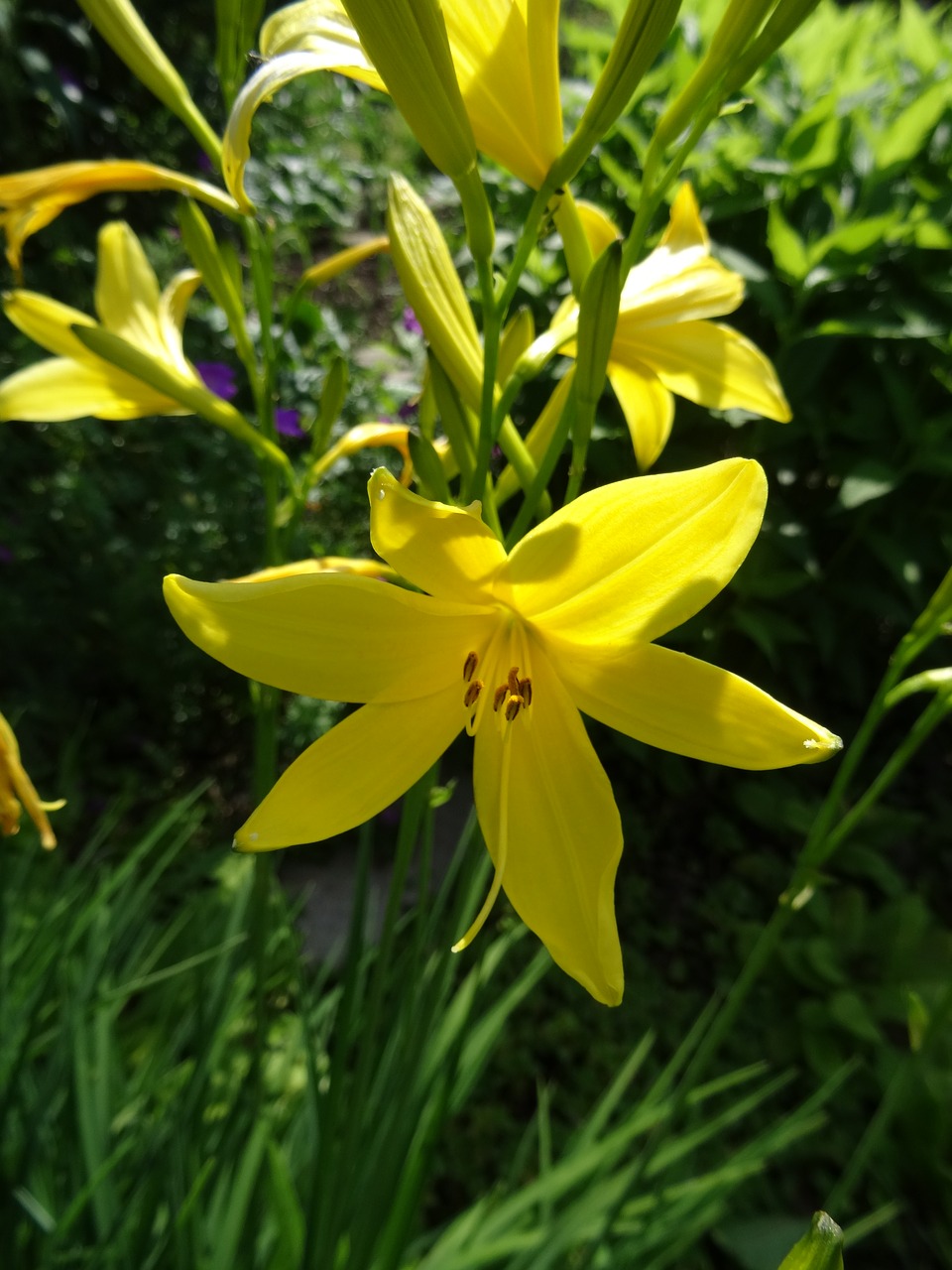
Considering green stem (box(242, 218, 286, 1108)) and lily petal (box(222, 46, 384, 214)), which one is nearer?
lily petal (box(222, 46, 384, 214))

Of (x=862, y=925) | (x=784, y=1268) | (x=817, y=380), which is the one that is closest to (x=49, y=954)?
(x=784, y=1268)

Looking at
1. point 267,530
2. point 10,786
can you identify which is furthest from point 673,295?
point 10,786

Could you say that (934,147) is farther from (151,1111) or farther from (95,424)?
(151,1111)

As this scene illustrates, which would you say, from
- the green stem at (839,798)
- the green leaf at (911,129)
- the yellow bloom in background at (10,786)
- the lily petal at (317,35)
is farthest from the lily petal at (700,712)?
the green leaf at (911,129)

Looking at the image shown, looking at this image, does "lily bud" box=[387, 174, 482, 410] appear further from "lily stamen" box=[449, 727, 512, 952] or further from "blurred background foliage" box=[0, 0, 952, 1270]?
"blurred background foliage" box=[0, 0, 952, 1270]

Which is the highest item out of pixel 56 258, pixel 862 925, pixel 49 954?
pixel 56 258

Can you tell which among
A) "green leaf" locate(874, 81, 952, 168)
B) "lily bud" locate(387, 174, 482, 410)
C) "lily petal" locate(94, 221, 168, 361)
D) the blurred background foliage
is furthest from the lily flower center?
"green leaf" locate(874, 81, 952, 168)

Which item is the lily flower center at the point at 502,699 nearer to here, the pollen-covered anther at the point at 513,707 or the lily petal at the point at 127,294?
the pollen-covered anther at the point at 513,707
